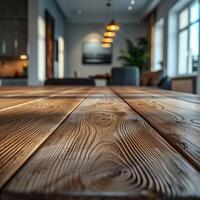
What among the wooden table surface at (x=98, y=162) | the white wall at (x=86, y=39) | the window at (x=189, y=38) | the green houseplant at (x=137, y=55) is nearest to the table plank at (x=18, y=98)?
the wooden table surface at (x=98, y=162)

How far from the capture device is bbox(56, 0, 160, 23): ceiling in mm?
9742

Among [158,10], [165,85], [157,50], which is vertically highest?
[158,10]

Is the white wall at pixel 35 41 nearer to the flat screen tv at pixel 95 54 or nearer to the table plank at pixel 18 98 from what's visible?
the flat screen tv at pixel 95 54

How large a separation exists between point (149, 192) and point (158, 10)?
387 inches

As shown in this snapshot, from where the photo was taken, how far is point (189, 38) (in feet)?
25.4

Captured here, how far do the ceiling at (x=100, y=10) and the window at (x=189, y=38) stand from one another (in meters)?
1.40

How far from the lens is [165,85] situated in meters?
5.69

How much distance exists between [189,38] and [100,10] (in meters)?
3.91

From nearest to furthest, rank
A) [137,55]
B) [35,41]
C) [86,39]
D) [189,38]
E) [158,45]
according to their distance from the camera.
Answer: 1. [35,41]
2. [189,38]
3. [158,45]
4. [137,55]
5. [86,39]

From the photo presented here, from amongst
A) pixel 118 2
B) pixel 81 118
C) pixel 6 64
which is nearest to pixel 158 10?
pixel 118 2

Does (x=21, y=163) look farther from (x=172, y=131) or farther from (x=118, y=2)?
(x=118, y=2)

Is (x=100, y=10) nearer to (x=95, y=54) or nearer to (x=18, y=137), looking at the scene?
(x=95, y=54)

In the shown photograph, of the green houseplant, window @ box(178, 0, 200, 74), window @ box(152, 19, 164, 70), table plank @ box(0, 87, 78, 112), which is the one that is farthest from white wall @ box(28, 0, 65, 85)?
table plank @ box(0, 87, 78, 112)

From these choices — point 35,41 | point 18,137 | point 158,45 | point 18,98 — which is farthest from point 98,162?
point 158,45
